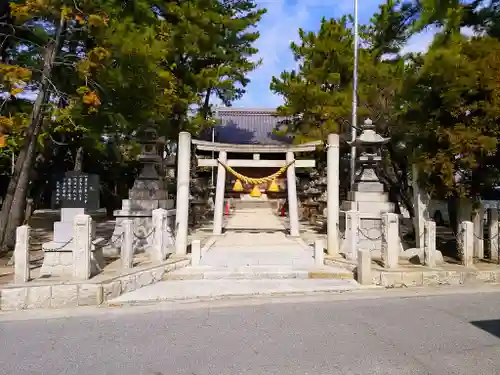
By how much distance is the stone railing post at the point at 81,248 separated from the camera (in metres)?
7.19

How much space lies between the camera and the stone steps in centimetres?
895

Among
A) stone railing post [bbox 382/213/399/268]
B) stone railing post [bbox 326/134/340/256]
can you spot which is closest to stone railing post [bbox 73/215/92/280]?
stone railing post [bbox 382/213/399/268]

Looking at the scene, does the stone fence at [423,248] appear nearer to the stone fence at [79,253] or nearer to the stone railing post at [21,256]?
the stone fence at [79,253]

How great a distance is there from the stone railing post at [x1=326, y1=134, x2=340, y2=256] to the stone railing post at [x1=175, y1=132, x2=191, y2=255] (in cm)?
400

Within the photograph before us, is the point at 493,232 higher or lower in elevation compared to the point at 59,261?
higher

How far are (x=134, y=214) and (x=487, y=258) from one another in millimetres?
9618

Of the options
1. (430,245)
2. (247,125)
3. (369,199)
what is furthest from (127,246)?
(247,125)

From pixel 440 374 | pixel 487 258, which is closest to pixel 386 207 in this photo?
pixel 487 258

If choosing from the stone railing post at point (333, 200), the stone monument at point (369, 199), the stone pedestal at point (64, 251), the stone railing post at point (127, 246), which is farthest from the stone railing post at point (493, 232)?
the stone pedestal at point (64, 251)

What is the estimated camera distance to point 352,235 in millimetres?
10328

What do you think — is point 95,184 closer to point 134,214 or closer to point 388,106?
point 134,214

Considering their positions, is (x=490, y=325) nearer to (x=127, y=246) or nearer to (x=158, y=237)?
(x=127, y=246)

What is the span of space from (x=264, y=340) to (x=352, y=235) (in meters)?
5.82

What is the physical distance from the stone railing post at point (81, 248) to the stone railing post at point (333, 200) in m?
6.53
